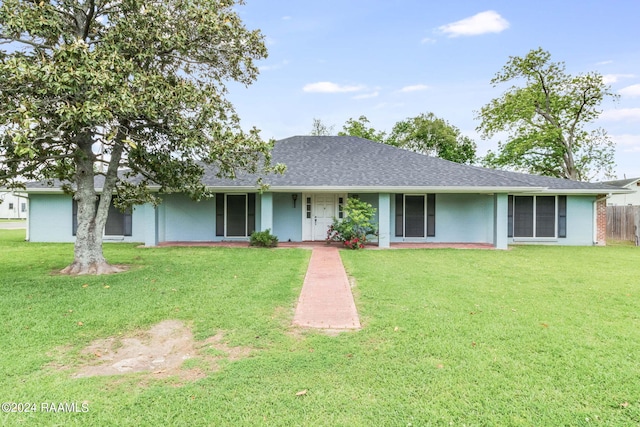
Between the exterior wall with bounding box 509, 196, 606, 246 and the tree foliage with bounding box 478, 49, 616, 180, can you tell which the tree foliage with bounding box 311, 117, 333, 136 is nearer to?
the tree foliage with bounding box 478, 49, 616, 180

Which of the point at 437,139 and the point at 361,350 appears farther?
the point at 437,139

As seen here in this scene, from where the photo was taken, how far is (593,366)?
3.25m

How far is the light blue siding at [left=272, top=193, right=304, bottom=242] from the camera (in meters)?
13.4

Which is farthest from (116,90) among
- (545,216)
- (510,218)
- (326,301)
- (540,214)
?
(545,216)

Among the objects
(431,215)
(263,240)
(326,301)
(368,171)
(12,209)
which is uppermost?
(368,171)

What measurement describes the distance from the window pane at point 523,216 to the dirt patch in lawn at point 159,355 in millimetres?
13288

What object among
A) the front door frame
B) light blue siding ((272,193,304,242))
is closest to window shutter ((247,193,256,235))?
light blue siding ((272,193,304,242))

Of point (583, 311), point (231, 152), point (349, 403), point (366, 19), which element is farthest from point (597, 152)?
point (349, 403)

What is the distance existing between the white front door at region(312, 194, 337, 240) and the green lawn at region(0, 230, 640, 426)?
5950mm

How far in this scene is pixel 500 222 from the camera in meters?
12.2

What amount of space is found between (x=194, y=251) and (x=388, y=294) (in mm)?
7433

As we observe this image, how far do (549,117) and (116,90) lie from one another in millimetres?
27763

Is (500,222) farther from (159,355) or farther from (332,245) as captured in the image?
(159,355)

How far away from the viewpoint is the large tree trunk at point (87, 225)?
781 centimetres
